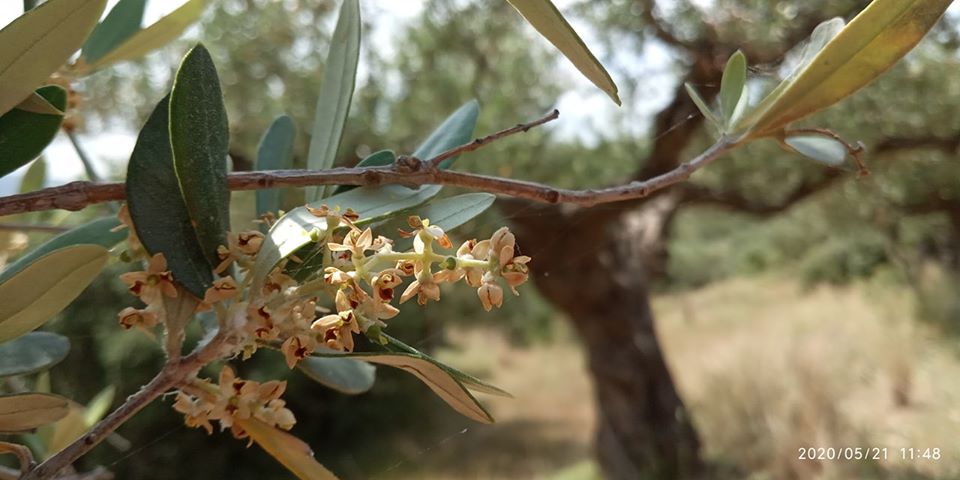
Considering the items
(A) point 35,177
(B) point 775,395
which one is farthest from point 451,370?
(B) point 775,395

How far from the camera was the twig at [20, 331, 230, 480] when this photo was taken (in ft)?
0.74

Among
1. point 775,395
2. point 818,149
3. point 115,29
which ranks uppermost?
point 115,29

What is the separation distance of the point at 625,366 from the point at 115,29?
2109 mm

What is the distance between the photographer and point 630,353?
2.35 meters

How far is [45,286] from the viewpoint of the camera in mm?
240

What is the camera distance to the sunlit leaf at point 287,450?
0.26 metres

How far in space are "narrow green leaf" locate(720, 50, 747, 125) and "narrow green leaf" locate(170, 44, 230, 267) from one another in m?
0.22

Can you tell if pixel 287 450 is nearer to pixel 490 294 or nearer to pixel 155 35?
pixel 490 294

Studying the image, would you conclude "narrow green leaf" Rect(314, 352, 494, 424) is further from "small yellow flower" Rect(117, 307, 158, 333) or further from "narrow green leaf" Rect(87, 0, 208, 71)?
"narrow green leaf" Rect(87, 0, 208, 71)

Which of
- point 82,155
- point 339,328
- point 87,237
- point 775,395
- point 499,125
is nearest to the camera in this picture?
point 339,328

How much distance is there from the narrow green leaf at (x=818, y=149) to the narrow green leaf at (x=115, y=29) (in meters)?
0.36

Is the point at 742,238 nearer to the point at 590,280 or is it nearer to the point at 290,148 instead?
the point at 590,280

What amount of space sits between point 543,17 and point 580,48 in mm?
15

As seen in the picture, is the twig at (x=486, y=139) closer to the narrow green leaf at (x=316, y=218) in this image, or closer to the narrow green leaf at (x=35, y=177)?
the narrow green leaf at (x=316, y=218)
